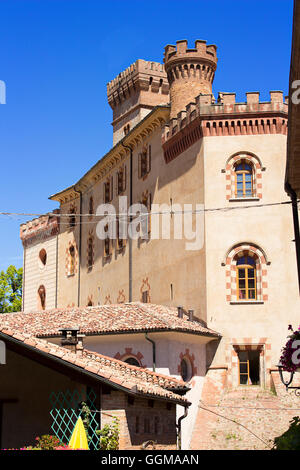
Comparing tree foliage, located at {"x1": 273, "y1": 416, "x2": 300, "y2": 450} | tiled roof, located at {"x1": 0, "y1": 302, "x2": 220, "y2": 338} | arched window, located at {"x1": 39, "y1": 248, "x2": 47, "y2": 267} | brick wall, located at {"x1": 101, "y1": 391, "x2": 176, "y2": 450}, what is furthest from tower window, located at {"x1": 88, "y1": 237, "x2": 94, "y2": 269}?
tree foliage, located at {"x1": 273, "y1": 416, "x2": 300, "y2": 450}

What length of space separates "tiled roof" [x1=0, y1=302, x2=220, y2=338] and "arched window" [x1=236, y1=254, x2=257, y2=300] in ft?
6.56

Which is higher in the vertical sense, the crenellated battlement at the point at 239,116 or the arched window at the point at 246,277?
the crenellated battlement at the point at 239,116

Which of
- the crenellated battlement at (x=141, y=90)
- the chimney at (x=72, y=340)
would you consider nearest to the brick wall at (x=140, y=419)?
the chimney at (x=72, y=340)

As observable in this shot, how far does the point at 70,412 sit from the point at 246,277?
40.2 feet

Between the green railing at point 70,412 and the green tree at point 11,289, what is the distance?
4397 cm

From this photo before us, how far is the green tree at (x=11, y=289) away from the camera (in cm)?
6016

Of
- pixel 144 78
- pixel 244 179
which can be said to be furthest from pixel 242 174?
pixel 144 78

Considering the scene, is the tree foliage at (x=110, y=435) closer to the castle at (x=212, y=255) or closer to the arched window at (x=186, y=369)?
the castle at (x=212, y=255)

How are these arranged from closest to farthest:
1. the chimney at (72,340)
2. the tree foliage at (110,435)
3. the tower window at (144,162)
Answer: the tree foliage at (110,435) < the chimney at (72,340) < the tower window at (144,162)

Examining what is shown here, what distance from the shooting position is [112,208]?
38.7m

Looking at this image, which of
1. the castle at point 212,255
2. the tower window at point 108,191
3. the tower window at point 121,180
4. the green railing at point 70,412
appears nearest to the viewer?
the green railing at point 70,412

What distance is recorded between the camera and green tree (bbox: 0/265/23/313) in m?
60.2

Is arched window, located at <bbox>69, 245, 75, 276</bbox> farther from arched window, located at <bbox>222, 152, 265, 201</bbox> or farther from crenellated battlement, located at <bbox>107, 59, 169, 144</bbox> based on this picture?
arched window, located at <bbox>222, 152, 265, 201</bbox>

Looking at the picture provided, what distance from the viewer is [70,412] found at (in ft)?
54.9
